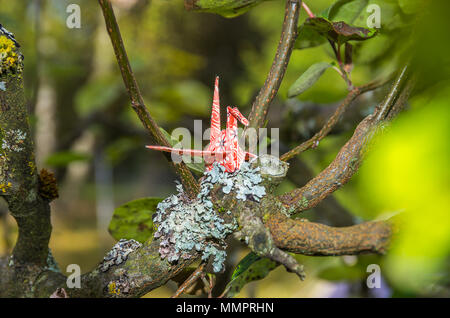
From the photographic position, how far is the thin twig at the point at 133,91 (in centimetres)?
23

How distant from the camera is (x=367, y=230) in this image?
215mm

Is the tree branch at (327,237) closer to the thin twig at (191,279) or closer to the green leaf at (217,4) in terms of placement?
the thin twig at (191,279)

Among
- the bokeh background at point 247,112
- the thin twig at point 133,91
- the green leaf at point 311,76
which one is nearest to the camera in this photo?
the bokeh background at point 247,112

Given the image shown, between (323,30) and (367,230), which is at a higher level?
(323,30)

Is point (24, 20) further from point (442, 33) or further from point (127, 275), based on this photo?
point (442, 33)

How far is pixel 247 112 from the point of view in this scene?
734 millimetres

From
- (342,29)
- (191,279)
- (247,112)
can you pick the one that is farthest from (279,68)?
(247,112)

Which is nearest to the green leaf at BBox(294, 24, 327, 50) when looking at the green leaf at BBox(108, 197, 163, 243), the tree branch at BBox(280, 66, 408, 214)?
the tree branch at BBox(280, 66, 408, 214)

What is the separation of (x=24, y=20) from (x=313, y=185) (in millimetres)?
1284

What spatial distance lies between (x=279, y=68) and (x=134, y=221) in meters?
0.21

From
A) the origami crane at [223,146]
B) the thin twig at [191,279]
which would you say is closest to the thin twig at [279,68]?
the origami crane at [223,146]

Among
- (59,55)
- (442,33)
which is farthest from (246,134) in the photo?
(59,55)

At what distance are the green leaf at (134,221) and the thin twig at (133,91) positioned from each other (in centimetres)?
11

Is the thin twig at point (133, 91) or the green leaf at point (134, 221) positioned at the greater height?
the thin twig at point (133, 91)
